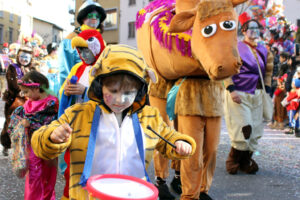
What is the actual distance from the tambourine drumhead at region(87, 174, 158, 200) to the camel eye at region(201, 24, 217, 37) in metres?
1.45

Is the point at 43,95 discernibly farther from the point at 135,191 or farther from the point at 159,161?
the point at 135,191

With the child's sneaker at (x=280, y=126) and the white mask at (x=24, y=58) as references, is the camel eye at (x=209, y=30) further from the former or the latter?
the child's sneaker at (x=280, y=126)

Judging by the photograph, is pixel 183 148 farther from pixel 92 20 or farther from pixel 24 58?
pixel 24 58

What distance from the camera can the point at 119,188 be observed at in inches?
60.2

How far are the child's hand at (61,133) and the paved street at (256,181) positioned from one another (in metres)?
2.17

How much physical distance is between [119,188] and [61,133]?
1.16 feet

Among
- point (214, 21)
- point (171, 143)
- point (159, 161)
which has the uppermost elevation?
point (214, 21)

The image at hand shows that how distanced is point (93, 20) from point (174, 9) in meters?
0.92

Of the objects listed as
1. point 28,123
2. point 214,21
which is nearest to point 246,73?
point 214,21

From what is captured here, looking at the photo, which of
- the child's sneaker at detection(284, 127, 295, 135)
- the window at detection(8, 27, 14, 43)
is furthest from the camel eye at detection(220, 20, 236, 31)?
the window at detection(8, 27, 14, 43)

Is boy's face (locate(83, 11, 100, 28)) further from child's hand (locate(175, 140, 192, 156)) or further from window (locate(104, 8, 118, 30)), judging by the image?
window (locate(104, 8, 118, 30))

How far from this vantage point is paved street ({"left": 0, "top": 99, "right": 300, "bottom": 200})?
369 centimetres

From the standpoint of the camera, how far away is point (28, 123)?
3195 millimetres

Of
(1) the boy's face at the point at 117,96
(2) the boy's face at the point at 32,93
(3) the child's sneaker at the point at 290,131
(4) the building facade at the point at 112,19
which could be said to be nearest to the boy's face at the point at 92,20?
(2) the boy's face at the point at 32,93
